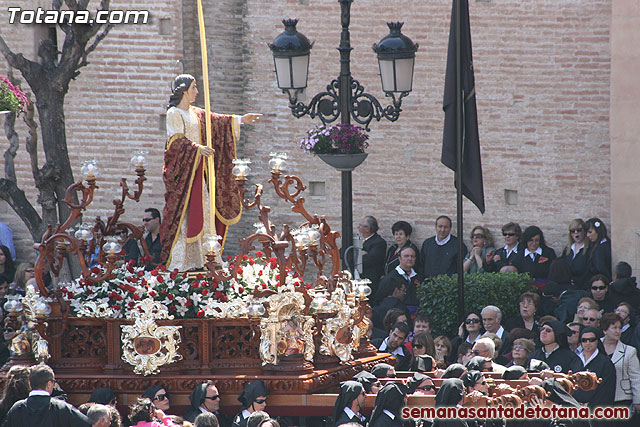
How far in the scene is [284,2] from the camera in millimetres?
18812

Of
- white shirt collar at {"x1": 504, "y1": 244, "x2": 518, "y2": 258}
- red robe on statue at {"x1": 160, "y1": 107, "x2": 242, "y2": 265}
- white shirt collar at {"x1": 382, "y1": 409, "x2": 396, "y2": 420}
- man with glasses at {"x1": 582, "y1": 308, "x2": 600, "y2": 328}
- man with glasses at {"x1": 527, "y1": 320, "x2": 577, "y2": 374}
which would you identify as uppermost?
red robe on statue at {"x1": 160, "y1": 107, "x2": 242, "y2": 265}

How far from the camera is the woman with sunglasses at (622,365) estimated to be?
12.4 m

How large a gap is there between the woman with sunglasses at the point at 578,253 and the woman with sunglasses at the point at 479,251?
0.90 m

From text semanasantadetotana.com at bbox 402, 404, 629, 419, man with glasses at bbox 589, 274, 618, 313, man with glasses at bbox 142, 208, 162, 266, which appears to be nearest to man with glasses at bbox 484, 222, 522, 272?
man with glasses at bbox 589, 274, 618, 313

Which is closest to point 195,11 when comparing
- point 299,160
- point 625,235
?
point 299,160

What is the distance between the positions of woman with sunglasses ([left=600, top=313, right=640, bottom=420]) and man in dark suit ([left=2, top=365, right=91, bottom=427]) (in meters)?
4.78

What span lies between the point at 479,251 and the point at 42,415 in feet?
24.3

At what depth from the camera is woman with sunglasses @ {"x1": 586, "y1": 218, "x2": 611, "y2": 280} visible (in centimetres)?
1567

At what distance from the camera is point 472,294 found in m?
14.6

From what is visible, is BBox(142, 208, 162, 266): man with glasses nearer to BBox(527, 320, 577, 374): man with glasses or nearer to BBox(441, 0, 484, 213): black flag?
BBox(441, 0, 484, 213): black flag

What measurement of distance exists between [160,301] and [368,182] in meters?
7.39

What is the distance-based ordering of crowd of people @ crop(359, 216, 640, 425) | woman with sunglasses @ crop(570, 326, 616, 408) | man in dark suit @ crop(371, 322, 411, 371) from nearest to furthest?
woman with sunglasses @ crop(570, 326, 616, 408) < crowd of people @ crop(359, 216, 640, 425) < man in dark suit @ crop(371, 322, 411, 371)

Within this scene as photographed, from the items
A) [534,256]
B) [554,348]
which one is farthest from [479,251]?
[554,348]

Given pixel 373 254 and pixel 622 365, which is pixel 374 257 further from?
pixel 622 365
